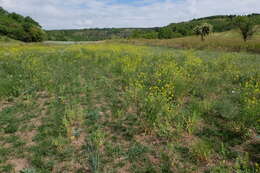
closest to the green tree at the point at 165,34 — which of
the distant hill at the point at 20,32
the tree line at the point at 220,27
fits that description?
the tree line at the point at 220,27

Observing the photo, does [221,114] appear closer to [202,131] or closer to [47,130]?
[202,131]

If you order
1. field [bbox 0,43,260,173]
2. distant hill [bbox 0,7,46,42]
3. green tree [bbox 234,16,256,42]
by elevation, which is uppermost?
distant hill [bbox 0,7,46,42]

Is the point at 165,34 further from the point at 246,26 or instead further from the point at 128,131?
the point at 128,131

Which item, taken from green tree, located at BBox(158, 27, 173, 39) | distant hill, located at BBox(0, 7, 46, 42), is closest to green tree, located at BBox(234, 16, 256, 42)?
green tree, located at BBox(158, 27, 173, 39)

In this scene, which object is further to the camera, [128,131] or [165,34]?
[165,34]

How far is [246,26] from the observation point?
26.8 metres

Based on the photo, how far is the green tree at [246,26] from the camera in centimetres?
2672

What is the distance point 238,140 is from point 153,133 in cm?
146

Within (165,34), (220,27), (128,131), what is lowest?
(128,131)

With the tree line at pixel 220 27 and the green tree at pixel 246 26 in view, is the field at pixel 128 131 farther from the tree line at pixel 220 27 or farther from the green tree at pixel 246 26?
the tree line at pixel 220 27

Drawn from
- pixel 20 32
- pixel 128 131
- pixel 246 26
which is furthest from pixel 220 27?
pixel 128 131

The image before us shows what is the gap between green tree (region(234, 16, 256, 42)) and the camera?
2672 cm

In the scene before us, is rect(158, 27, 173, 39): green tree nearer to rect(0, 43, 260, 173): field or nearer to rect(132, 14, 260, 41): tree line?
rect(132, 14, 260, 41): tree line

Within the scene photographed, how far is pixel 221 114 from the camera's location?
383 cm
